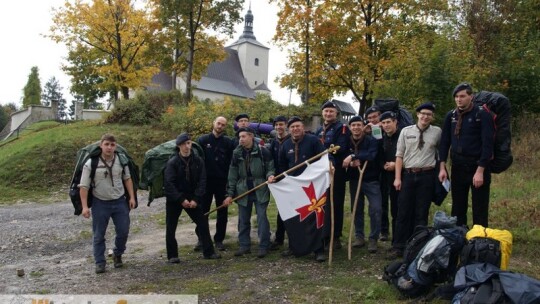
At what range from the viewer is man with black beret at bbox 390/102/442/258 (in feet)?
19.2

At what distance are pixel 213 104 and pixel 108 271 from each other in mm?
15441

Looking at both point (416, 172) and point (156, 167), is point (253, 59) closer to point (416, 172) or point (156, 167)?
point (156, 167)

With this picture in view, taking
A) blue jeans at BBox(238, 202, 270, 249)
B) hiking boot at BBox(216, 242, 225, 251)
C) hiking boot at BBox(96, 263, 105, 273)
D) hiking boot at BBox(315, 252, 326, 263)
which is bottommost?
hiking boot at BBox(96, 263, 105, 273)

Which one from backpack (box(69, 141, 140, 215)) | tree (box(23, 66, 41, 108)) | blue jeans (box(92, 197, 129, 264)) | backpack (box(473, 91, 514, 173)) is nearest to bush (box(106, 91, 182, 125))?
backpack (box(69, 141, 140, 215))

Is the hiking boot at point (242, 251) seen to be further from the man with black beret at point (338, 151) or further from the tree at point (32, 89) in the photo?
the tree at point (32, 89)

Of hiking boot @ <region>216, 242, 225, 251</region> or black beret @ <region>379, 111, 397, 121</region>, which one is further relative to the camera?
hiking boot @ <region>216, 242, 225, 251</region>

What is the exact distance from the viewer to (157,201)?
13234 millimetres

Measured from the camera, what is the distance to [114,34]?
27.1m

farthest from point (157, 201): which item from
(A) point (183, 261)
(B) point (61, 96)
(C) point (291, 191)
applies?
(B) point (61, 96)

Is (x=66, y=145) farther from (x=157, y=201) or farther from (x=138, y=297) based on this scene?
(x=138, y=297)

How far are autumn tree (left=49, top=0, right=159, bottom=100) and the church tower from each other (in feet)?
131

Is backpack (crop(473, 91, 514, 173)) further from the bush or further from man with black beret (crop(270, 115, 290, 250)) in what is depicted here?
the bush

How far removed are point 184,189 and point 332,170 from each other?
7.19 feet

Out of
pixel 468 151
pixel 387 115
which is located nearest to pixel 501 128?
pixel 468 151
